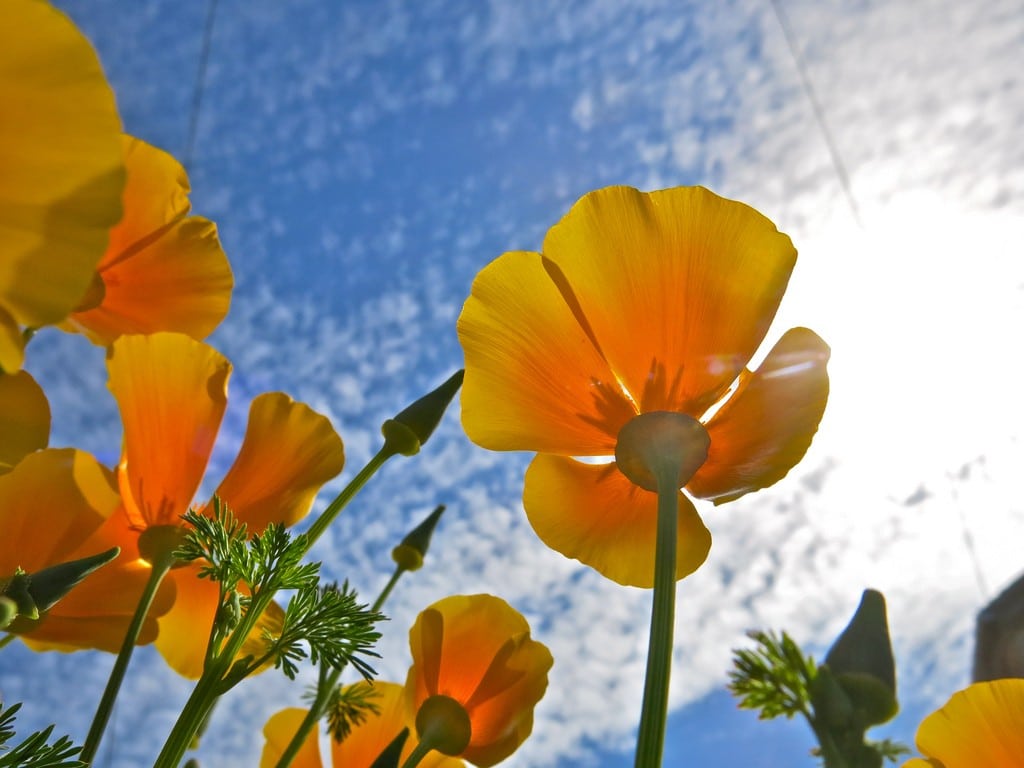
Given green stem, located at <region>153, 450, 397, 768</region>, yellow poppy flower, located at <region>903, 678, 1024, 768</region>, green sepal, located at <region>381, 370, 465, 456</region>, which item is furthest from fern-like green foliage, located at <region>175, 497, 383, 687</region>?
yellow poppy flower, located at <region>903, 678, 1024, 768</region>

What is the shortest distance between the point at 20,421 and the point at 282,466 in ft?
0.99

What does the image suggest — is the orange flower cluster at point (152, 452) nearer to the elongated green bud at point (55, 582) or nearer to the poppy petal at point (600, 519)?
the elongated green bud at point (55, 582)

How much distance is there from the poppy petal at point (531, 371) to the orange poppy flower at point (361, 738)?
11.9 inches

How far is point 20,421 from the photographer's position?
37cm

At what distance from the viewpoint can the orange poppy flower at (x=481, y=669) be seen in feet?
2.32

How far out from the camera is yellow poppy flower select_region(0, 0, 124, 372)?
0.28 meters

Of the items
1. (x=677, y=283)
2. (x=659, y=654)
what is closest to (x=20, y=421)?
(x=659, y=654)

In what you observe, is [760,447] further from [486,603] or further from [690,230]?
[486,603]

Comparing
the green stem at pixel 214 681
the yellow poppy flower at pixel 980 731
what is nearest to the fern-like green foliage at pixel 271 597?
the green stem at pixel 214 681

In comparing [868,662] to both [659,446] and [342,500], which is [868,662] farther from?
[342,500]

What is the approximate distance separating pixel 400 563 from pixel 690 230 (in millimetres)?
437

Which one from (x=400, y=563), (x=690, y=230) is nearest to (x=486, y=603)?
(x=400, y=563)

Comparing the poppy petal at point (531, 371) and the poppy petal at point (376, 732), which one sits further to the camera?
the poppy petal at point (376, 732)

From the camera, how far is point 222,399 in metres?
0.72
